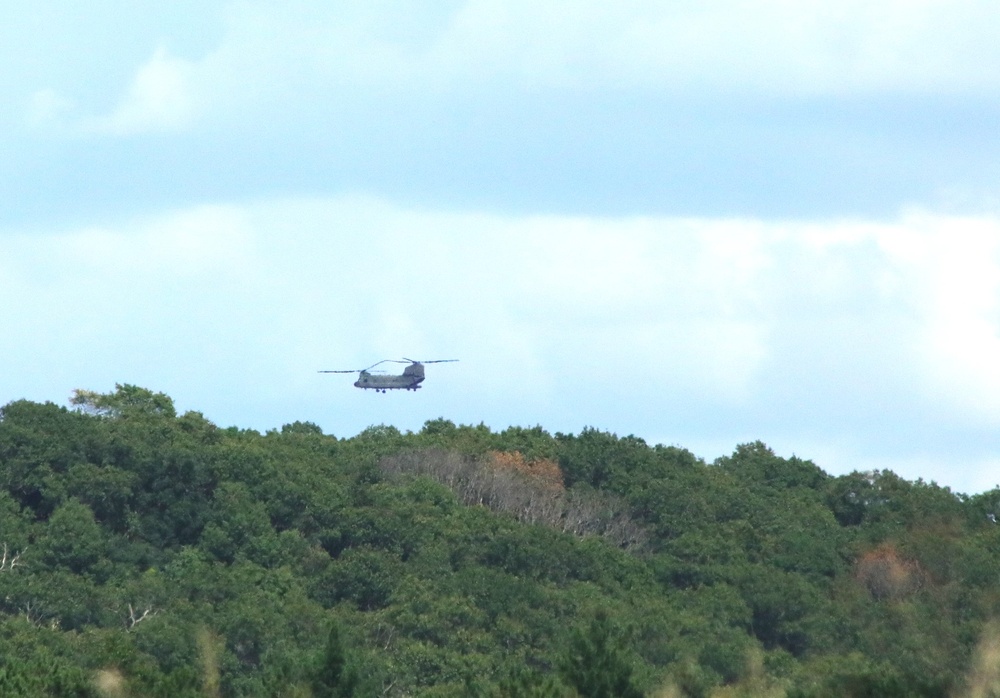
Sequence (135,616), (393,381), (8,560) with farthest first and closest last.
→ 1. (393,381)
2. (8,560)
3. (135,616)

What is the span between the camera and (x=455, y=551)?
2594 inches

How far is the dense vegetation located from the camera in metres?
57.2

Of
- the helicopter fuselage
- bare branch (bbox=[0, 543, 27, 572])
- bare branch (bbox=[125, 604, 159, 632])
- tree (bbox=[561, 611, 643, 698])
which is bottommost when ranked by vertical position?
tree (bbox=[561, 611, 643, 698])

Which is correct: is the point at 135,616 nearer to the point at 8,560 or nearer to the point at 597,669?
the point at 8,560

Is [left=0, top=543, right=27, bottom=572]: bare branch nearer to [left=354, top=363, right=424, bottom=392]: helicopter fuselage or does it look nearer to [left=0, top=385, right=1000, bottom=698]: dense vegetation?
[left=0, top=385, right=1000, bottom=698]: dense vegetation

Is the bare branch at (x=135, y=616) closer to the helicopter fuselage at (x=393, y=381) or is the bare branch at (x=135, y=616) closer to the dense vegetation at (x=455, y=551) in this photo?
the dense vegetation at (x=455, y=551)

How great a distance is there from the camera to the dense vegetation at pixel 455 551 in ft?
188

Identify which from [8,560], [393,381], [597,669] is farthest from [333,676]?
[393,381]

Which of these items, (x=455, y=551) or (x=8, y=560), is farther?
(x=455, y=551)

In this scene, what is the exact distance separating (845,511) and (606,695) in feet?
138

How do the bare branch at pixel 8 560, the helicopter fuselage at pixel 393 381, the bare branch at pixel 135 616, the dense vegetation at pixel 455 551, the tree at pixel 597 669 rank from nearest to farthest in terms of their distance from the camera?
the tree at pixel 597 669
the dense vegetation at pixel 455 551
the bare branch at pixel 135 616
the bare branch at pixel 8 560
the helicopter fuselage at pixel 393 381

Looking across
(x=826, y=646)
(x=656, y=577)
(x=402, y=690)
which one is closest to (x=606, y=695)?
(x=402, y=690)

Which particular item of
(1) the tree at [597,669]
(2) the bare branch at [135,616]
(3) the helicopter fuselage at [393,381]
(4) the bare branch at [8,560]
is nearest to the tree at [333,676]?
(1) the tree at [597,669]

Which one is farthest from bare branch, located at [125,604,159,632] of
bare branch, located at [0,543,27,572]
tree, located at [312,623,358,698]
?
tree, located at [312,623,358,698]
